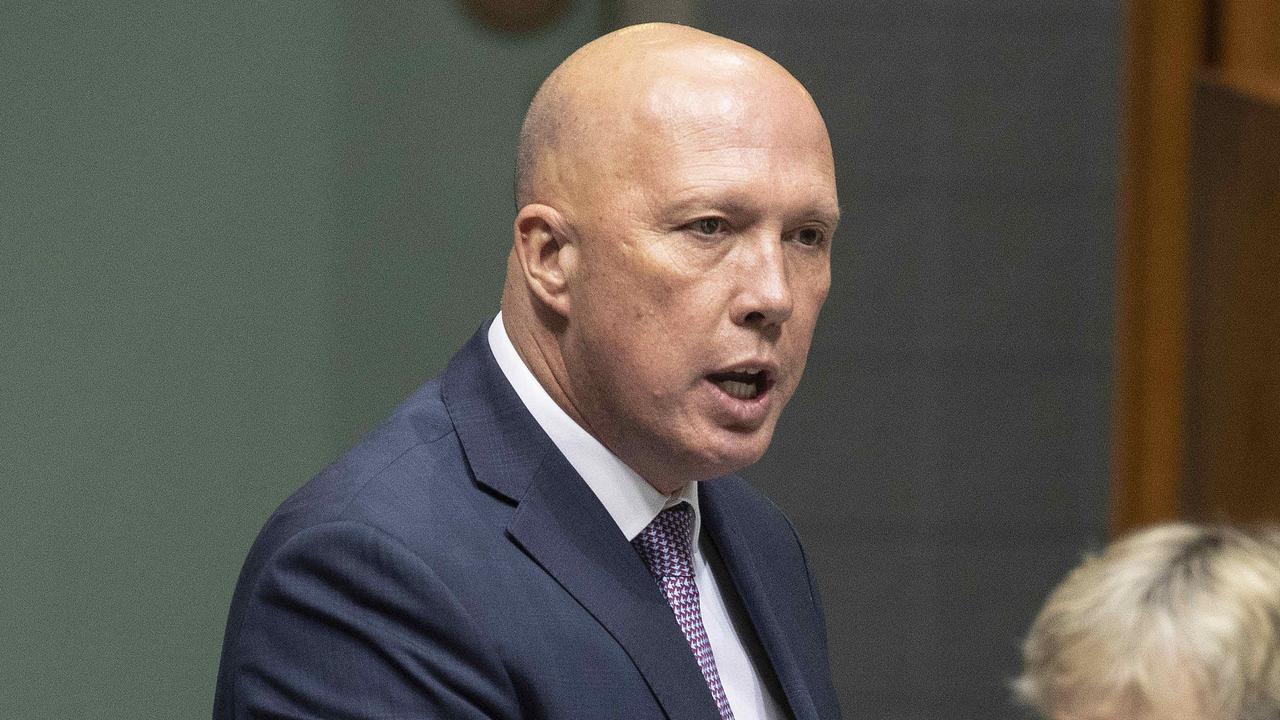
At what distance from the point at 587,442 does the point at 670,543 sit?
0.12 m

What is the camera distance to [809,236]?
4.34 ft

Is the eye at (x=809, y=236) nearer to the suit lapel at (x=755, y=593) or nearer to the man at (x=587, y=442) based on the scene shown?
the man at (x=587, y=442)

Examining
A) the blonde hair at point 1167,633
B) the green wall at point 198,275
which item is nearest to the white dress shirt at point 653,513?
the blonde hair at point 1167,633

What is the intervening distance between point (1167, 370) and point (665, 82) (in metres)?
2.45

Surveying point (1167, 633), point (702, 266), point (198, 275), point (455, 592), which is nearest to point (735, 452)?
point (702, 266)

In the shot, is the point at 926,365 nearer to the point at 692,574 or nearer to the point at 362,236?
the point at 362,236

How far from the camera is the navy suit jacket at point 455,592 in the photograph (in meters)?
1.16

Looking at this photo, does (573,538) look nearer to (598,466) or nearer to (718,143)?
(598,466)

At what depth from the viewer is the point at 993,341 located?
12.1 ft

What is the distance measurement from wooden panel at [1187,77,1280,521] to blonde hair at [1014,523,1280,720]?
127 cm

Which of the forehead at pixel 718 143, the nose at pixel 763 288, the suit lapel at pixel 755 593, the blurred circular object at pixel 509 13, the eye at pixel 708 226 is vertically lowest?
the suit lapel at pixel 755 593

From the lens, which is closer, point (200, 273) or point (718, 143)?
point (718, 143)

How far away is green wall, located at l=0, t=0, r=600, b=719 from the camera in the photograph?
2154 millimetres

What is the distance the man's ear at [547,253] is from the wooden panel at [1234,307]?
2.15 m
